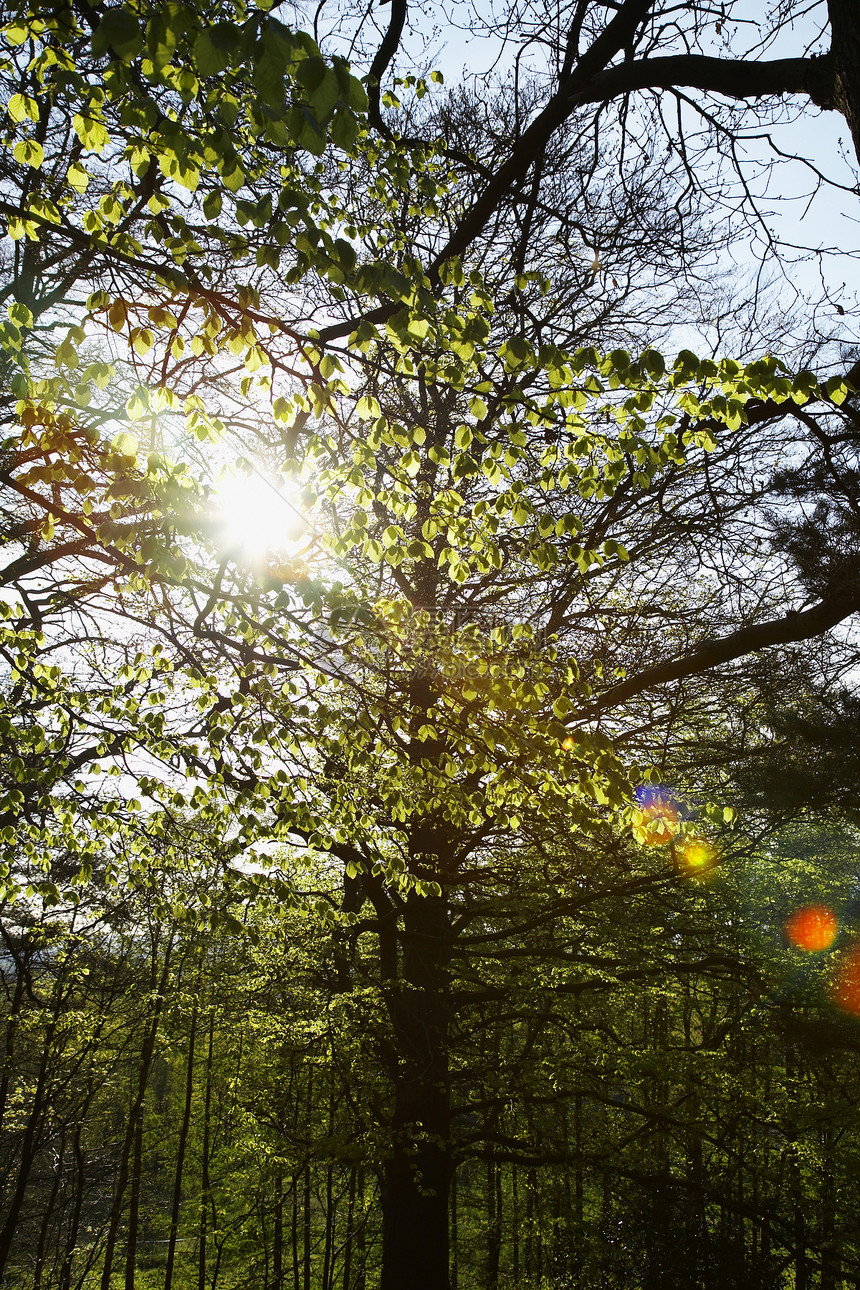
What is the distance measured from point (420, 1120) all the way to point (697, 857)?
457 cm

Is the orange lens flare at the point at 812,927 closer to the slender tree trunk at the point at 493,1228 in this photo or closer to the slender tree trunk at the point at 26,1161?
the slender tree trunk at the point at 493,1228

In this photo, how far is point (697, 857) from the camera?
8164 millimetres

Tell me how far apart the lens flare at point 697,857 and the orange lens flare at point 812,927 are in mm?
7713

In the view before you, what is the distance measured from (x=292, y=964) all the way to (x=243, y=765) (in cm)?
464

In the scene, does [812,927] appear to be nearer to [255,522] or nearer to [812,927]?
[812,927]

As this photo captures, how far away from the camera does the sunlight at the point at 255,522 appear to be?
3.69m

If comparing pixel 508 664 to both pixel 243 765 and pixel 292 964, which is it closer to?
pixel 243 765

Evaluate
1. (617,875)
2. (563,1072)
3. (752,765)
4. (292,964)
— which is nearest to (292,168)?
(752,765)

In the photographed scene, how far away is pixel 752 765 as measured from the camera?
668 cm

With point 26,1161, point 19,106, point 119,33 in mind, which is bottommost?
point 26,1161

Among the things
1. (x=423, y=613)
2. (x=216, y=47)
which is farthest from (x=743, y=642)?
(x=216, y=47)

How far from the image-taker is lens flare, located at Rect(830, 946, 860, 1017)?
11266 mm

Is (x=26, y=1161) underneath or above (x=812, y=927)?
underneath

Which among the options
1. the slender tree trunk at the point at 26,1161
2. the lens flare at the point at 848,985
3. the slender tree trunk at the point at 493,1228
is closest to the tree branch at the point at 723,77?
the slender tree trunk at the point at 26,1161
